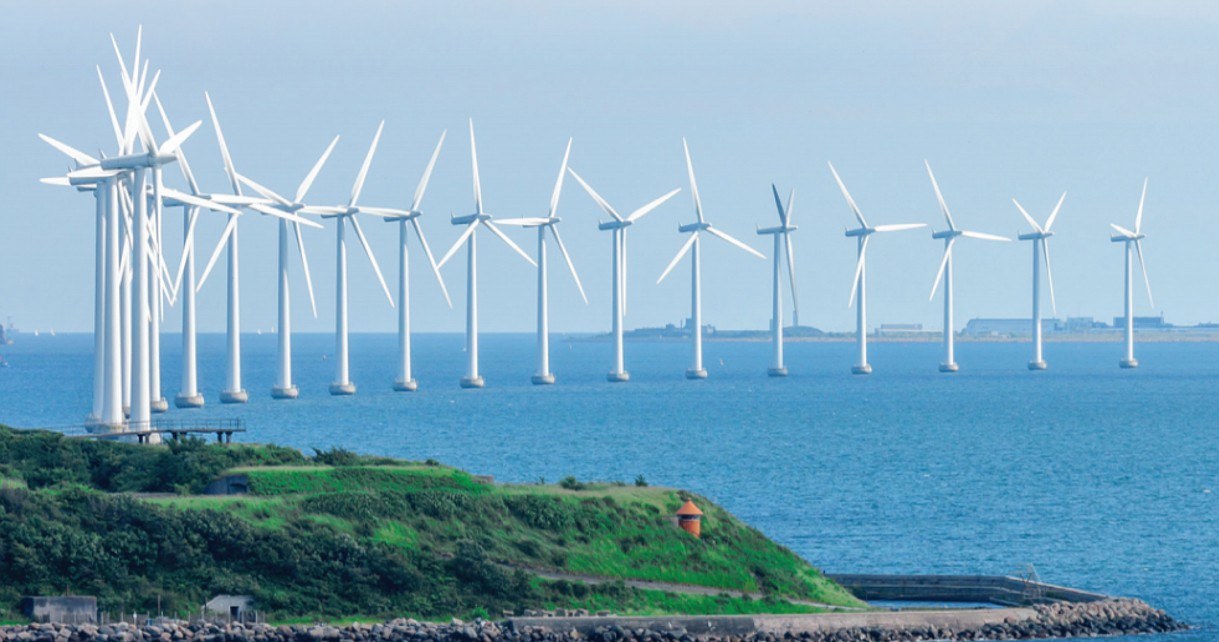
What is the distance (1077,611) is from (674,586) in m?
12.8

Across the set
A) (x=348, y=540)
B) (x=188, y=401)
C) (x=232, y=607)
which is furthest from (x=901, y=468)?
(x=232, y=607)

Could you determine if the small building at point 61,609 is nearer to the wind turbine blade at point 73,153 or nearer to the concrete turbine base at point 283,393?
the wind turbine blade at point 73,153

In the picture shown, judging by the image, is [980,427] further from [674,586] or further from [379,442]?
[674,586]

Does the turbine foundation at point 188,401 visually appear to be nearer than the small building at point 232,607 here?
No

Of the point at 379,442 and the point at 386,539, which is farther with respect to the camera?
the point at 379,442

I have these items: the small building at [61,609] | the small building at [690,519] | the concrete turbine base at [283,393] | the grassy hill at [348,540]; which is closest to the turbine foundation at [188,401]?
the concrete turbine base at [283,393]

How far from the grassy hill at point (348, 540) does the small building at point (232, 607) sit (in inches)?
12.9

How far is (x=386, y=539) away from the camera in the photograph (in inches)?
2589

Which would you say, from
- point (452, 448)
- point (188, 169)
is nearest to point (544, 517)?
point (452, 448)

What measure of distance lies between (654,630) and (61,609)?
53.9 ft

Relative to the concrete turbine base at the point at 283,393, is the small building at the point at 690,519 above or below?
below

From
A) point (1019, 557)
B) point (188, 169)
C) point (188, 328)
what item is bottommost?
point (1019, 557)

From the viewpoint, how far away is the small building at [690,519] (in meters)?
70.9

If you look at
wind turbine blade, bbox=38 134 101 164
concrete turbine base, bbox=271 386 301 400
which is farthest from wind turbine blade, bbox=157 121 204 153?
concrete turbine base, bbox=271 386 301 400
